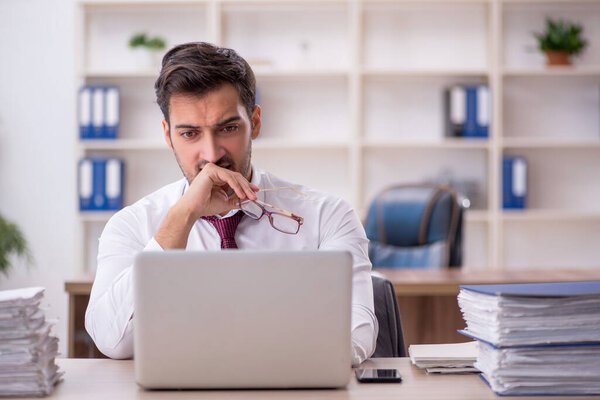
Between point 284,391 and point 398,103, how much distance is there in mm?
3513

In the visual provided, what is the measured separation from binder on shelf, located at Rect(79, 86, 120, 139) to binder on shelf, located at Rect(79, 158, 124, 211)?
0.17 meters

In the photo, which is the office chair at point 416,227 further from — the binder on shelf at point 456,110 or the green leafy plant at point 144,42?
the green leafy plant at point 144,42

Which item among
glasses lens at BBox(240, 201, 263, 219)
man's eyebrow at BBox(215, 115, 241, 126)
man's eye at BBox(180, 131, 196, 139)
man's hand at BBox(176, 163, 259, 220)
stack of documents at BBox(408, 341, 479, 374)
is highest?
man's eyebrow at BBox(215, 115, 241, 126)

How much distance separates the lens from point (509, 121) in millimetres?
4305

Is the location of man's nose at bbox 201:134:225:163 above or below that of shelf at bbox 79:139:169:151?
below

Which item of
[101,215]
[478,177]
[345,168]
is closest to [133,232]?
[101,215]

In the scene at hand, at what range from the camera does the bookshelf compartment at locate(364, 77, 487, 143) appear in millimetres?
4273

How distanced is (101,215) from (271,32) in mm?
1557

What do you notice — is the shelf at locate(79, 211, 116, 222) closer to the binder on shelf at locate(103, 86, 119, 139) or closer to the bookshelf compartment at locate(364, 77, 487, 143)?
the binder on shelf at locate(103, 86, 119, 139)

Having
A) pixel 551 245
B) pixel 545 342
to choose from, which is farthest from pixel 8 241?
pixel 545 342

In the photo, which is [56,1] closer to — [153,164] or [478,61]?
[153,164]

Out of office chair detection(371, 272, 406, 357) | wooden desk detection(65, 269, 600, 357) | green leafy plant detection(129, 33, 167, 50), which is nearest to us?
office chair detection(371, 272, 406, 357)

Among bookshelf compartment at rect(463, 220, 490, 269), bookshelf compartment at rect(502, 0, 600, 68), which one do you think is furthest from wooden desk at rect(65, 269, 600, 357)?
bookshelf compartment at rect(502, 0, 600, 68)

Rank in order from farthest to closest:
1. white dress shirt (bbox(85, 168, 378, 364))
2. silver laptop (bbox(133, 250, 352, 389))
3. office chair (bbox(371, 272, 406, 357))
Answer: office chair (bbox(371, 272, 406, 357)) < white dress shirt (bbox(85, 168, 378, 364)) < silver laptop (bbox(133, 250, 352, 389))
